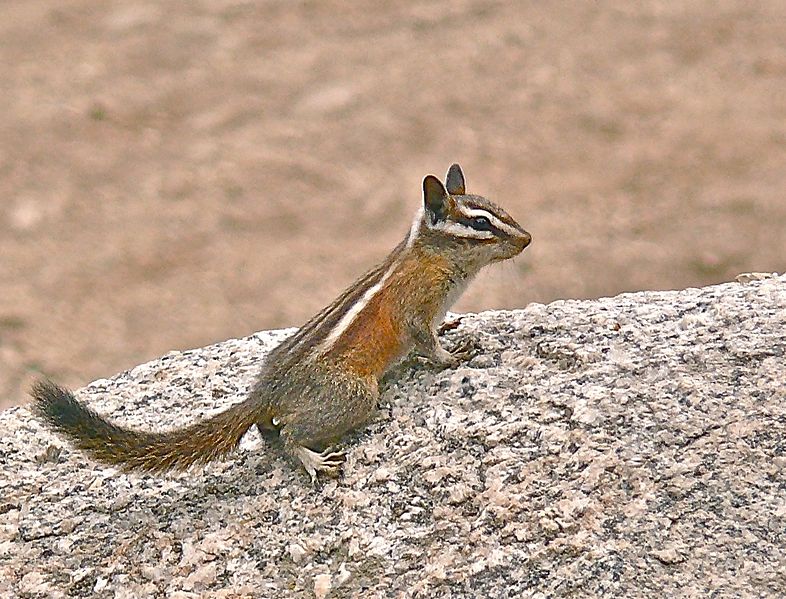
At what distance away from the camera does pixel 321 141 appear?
9.13m

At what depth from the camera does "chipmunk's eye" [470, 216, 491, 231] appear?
12.5 feet

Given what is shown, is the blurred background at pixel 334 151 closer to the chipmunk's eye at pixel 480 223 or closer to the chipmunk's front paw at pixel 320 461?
the chipmunk's eye at pixel 480 223

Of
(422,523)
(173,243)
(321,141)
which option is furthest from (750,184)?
(422,523)

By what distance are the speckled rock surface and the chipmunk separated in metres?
0.10

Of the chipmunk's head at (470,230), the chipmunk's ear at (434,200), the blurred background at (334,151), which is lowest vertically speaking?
the blurred background at (334,151)

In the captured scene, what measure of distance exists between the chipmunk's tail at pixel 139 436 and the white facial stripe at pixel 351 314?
11.5 inches

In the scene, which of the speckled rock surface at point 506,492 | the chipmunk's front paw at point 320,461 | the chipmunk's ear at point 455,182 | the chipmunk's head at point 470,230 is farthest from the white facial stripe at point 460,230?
the chipmunk's front paw at point 320,461

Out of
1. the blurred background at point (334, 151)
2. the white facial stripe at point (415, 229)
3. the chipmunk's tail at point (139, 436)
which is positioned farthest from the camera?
the blurred background at point (334, 151)

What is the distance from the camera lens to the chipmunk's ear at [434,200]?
3.72 m

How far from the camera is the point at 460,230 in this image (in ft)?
12.5

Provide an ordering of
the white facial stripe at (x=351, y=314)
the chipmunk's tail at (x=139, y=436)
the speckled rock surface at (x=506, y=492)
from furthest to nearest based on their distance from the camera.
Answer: the white facial stripe at (x=351, y=314) < the chipmunk's tail at (x=139, y=436) < the speckled rock surface at (x=506, y=492)

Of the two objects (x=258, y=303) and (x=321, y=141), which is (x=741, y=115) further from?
(x=258, y=303)

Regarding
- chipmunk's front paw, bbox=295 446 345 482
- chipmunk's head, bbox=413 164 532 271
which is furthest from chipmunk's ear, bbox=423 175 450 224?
chipmunk's front paw, bbox=295 446 345 482

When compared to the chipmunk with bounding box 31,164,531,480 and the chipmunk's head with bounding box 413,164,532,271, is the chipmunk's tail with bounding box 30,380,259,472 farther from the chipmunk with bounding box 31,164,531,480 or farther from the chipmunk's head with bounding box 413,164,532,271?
the chipmunk's head with bounding box 413,164,532,271
